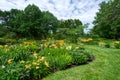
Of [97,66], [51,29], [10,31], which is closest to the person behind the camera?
[97,66]

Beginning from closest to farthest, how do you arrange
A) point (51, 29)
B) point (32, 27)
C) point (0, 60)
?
point (0, 60) < point (32, 27) < point (51, 29)

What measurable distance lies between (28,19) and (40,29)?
3.27m

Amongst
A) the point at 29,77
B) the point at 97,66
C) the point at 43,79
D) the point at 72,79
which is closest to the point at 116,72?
the point at 97,66

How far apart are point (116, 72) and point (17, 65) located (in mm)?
3868

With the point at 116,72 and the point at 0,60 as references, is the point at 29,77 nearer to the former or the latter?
the point at 0,60

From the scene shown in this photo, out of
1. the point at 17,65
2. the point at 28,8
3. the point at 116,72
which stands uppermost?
the point at 28,8

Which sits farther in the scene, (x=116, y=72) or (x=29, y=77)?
(x=116, y=72)

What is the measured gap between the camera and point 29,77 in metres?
5.80

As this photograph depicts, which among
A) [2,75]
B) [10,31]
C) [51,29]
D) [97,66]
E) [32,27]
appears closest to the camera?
[2,75]

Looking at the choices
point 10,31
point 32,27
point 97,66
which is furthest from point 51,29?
point 97,66

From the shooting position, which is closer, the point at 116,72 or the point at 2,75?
the point at 2,75

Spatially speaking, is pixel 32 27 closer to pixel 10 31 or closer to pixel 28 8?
pixel 28 8

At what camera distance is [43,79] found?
19.8 ft

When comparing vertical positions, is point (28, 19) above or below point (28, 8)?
below
